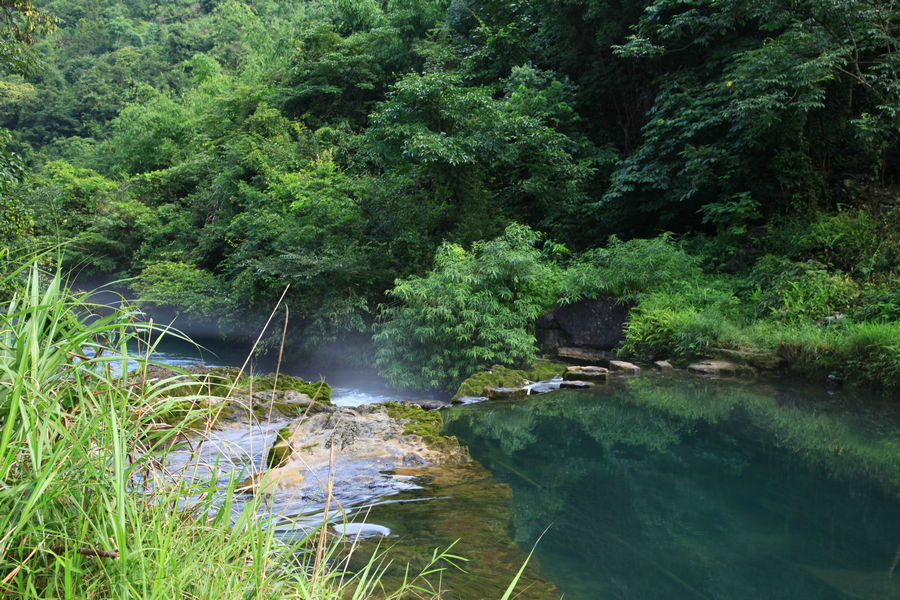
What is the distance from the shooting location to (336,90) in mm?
17328

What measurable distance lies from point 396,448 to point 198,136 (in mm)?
18821

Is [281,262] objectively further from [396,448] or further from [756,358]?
[756,358]

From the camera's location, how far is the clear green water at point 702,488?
301cm

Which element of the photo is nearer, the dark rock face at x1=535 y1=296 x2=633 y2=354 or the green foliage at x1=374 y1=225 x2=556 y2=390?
the green foliage at x1=374 y1=225 x2=556 y2=390

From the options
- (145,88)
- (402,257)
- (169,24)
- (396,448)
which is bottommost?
(396,448)

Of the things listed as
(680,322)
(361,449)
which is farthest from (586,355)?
(361,449)

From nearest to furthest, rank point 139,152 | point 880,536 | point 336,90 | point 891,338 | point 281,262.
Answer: point 880,536, point 891,338, point 281,262, point 336,90, point 139,152

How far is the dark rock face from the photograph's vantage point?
30.1 feet

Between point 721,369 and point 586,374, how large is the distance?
5.43ft

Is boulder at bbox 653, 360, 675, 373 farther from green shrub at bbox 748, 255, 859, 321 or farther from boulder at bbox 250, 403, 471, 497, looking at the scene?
boulder at bbox 250, 403, 471, 497

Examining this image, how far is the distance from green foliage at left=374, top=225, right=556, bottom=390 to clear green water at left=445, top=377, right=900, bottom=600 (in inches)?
61.5

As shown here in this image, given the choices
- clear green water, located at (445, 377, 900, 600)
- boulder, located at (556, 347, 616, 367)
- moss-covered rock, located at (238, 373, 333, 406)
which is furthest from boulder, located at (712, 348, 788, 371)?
moss-covered rock, located at (238, 373, 333, 406)

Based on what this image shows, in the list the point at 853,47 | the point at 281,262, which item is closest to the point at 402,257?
the point at 281,262

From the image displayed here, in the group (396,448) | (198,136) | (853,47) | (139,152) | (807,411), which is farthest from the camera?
(139,152)
